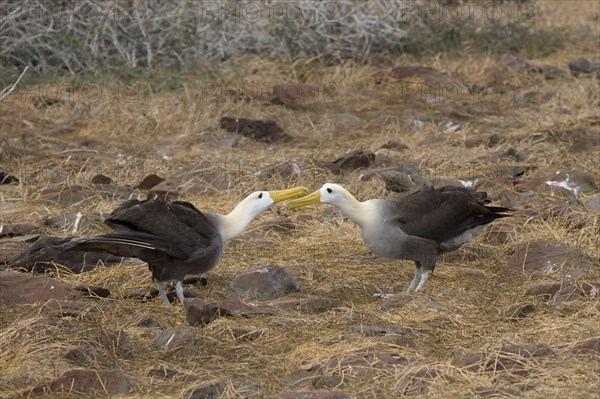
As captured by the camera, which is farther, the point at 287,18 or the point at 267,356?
the point at 287,18

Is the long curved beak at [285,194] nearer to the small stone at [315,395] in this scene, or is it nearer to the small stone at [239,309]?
the small stone at [239,309]

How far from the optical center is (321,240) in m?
7.23

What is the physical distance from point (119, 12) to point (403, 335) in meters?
7.72

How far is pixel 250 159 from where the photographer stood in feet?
31.0

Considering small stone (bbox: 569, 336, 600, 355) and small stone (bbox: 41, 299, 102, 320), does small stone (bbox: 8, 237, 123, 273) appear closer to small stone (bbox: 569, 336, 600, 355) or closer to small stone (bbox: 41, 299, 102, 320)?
small stone (bbox: 41, 299, 102, 320)

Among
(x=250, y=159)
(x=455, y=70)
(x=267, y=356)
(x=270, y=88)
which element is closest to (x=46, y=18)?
(x=270, y=88)

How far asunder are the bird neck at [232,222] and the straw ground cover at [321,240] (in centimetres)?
37

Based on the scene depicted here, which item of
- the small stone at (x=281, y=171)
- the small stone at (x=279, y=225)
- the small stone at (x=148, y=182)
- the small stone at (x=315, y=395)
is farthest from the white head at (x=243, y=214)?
the small stone at (x=148, y=182)

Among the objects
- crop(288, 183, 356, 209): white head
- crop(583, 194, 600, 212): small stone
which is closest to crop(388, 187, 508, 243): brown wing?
crop(288, 183, 356, 209): white head

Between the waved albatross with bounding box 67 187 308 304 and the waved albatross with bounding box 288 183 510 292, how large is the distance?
0.69m

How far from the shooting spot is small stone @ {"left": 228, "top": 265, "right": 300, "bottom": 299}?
6047 millimetres

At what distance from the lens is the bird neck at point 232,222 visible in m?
5.98

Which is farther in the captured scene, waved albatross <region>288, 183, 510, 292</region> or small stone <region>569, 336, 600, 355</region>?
waved albatross <region>288, 183, 510, 292</region>

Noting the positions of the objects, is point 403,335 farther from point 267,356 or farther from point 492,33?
point 492,33
